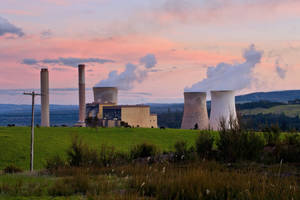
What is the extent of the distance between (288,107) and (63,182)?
124519 mm

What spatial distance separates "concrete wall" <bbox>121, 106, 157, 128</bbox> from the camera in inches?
2709

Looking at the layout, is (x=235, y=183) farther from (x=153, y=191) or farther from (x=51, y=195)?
(x=51, y=195)

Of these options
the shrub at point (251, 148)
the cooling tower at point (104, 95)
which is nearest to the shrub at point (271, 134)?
the shrub at point (251, 148)

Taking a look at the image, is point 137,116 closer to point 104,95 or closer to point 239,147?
point 104,95

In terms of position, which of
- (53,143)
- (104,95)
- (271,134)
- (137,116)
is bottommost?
(53,143)

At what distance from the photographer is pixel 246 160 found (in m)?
11.6

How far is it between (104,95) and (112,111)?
362 cm

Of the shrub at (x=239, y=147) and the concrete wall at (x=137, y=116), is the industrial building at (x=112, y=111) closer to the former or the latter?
the concrete wall at (x=137, y=116)

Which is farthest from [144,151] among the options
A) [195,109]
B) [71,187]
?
[195,109]

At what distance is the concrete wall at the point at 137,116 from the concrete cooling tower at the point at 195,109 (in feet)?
68.7

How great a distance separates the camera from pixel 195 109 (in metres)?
48.2

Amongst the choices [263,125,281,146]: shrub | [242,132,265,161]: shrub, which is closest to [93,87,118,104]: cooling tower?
[263,125,281,146]: shrub

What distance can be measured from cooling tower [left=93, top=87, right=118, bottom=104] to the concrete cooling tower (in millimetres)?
23349

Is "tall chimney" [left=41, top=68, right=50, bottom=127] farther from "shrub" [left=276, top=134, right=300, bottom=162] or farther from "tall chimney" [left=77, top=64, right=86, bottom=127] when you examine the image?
"shrub" [left=276, top=134, right=300, bottom=162]
